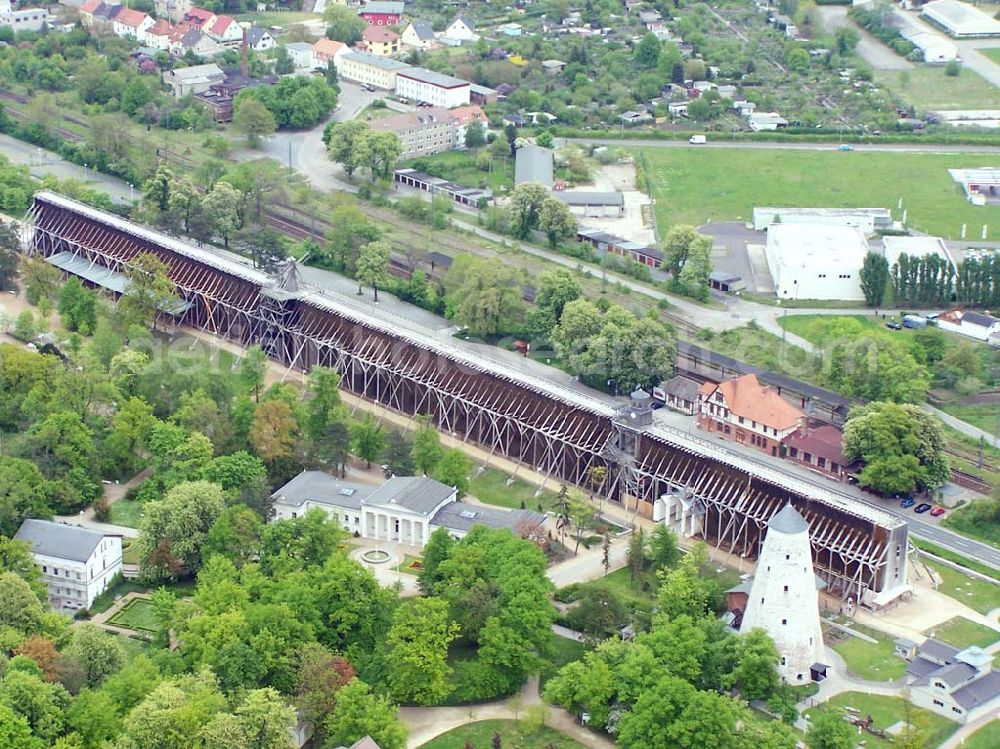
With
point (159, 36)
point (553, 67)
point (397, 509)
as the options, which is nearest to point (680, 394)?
point (397, 509)

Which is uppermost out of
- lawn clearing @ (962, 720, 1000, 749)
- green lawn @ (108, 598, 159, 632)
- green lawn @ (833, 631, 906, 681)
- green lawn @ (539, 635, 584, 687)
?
lawn clearing @ (962, 720, 1000, 749)

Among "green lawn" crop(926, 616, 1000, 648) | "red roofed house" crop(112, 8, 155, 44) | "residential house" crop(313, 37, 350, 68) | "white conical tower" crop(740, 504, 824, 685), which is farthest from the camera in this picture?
"red roofed house" crop(112, 8, 155, 44)

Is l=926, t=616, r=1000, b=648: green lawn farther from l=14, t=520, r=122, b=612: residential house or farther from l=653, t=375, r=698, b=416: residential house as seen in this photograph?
l=14, t=520, r=122, b=612: residential house

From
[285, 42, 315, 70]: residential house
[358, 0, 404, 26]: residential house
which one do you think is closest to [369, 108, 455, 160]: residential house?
[285, 42, 315, 70]: residential house

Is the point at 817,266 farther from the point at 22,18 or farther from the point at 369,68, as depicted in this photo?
the point at 22,18

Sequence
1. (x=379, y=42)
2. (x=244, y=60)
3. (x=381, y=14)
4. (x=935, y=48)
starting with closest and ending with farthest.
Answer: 1. (x=244, y=60)
2. (x=379, y=42)
3. (x=935, y=48)
4. (x=381, y=14)

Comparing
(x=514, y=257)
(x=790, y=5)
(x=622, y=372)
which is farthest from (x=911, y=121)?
(x=622, y=372)

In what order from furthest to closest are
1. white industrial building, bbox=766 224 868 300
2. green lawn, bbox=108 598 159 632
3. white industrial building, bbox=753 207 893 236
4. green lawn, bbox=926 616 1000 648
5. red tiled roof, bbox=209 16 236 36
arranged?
red tiled roof, bbox=209 16 236 36
white industrial building, bbox=753 207 893 236
white industrial building, bbox=766 224 868 300
green lawn, bbox=108 598 159 632
green lawn, bbox=926 616 1000 648
